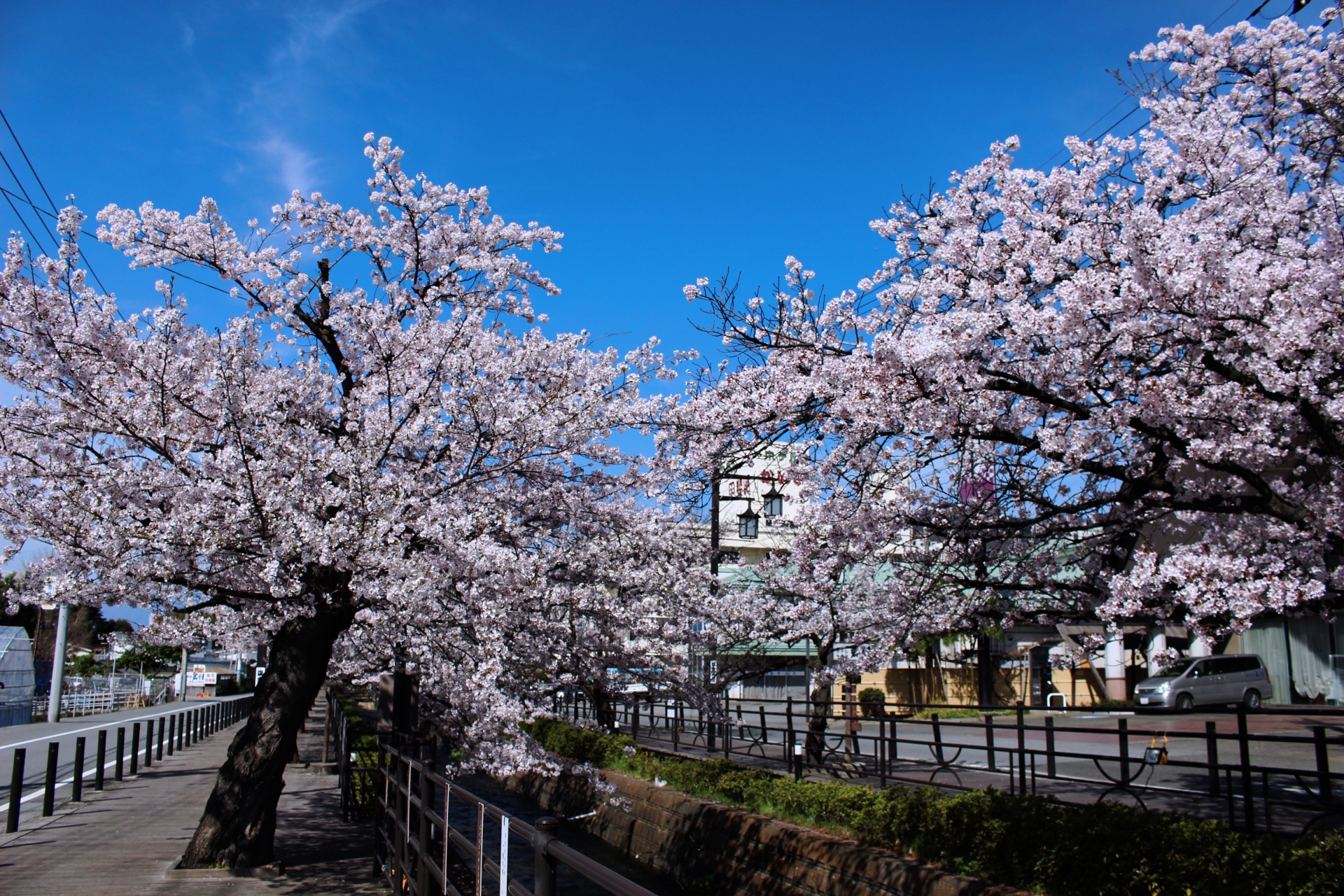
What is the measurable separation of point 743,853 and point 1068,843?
4428mm

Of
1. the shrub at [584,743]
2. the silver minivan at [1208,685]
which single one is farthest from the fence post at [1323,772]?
the silver minivan at [1208,685]

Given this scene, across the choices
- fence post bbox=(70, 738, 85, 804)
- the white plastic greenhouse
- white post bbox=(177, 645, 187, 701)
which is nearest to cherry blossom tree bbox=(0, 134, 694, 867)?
fence post bbox=(70, 738, 85, 804)

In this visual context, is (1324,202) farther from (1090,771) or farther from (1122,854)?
(1090,771)

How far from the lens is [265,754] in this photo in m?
8.49

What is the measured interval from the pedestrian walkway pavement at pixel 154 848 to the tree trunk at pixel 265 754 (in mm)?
283

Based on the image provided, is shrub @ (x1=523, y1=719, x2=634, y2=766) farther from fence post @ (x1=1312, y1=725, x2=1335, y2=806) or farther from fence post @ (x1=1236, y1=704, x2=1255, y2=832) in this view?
fence post @ (x1=1312, y1=725, x2=1335, y2=806)

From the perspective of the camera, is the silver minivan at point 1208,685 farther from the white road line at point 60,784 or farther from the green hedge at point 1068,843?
the white road line at point 60,784

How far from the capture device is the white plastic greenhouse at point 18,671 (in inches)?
1152

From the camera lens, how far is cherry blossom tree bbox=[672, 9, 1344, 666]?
5625mm

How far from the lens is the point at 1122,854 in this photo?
6.14m

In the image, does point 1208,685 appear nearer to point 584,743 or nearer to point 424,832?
point 584,743

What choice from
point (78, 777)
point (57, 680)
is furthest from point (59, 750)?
point (57, 680)

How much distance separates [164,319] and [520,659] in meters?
4.36

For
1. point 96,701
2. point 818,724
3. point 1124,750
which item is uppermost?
point 1124,750
